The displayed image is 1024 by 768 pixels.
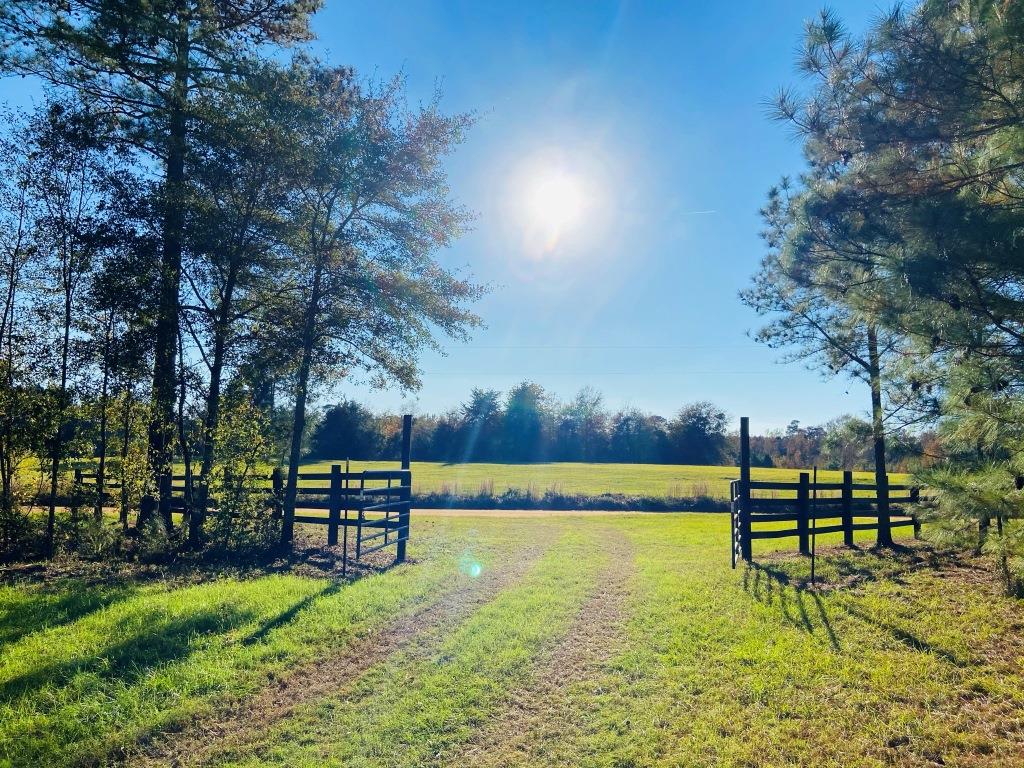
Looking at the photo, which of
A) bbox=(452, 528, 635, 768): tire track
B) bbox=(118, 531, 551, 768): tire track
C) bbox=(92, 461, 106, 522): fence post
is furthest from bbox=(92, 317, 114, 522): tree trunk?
bbox=(452, 528, 635, 768): tire track

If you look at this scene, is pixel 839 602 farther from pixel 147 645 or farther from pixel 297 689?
pixel 147 645

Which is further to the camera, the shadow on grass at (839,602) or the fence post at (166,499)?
the fence post at (166,499)

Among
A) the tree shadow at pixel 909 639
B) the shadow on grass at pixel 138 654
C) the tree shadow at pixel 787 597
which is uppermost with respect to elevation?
the shadow on grass at pixel 138 654

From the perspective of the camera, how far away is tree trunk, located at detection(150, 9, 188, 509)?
31.0ft

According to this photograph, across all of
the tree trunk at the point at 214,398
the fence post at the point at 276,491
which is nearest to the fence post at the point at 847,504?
the fence post at the point at 276,491

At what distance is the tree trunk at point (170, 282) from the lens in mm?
9445

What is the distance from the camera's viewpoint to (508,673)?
4754mm

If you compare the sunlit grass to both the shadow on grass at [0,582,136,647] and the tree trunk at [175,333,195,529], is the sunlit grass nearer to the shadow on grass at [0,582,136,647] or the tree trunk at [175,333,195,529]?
the shadow on grass at [0,582,136,647]

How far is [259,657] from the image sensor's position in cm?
479

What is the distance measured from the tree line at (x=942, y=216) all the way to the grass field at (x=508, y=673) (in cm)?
159

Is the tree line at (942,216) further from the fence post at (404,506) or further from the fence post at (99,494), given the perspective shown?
the fence post at (99,494)

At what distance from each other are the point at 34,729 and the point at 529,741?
126 inches

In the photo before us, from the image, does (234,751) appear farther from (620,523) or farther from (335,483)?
(620,523)

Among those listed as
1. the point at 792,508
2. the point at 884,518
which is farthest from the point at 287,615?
the point at 884,518
